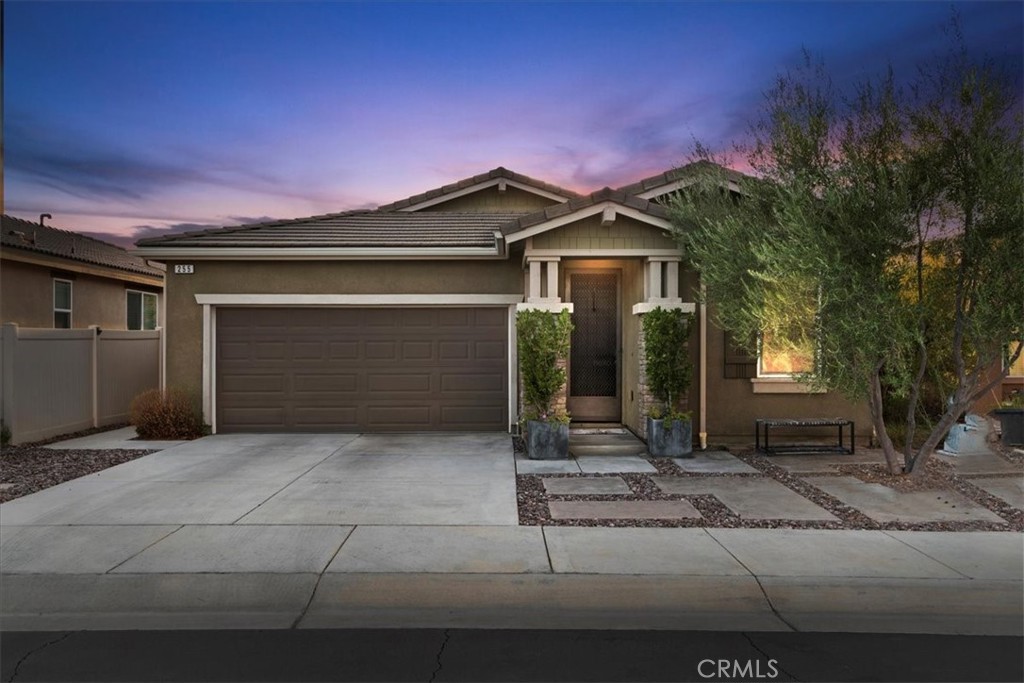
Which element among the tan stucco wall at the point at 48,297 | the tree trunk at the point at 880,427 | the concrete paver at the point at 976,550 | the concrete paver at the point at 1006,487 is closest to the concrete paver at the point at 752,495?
the concrete paver at the point at 976,550

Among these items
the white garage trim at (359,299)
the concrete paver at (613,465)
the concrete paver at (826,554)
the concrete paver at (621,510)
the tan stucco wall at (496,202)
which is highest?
the tan stucco wall at (496,202)

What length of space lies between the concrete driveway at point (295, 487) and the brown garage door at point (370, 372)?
1.19 metres

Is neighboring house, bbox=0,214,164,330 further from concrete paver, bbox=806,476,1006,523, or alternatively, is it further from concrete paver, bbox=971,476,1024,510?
concrete paver, bbox=971,476,1024,510

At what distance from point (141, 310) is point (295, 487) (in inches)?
533

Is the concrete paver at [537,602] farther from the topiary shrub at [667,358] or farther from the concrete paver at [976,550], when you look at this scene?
the topiary shrub at [667,358]

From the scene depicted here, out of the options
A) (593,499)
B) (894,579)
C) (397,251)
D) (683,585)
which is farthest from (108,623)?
(397,251)

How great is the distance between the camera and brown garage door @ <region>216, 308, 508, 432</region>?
12.3 metres

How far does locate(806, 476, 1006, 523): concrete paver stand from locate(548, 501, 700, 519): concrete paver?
193 centimetres

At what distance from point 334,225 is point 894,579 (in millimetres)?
11635

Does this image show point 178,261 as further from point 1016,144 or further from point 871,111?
point 1016,144

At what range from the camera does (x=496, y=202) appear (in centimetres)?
1661

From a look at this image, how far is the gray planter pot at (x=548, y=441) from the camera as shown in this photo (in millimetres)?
9523

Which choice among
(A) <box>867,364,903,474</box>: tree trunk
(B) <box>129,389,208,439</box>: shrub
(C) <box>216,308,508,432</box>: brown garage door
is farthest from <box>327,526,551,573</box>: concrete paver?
(B) <box>129,389,208,439</box>: shrub

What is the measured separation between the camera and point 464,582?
190 inches
